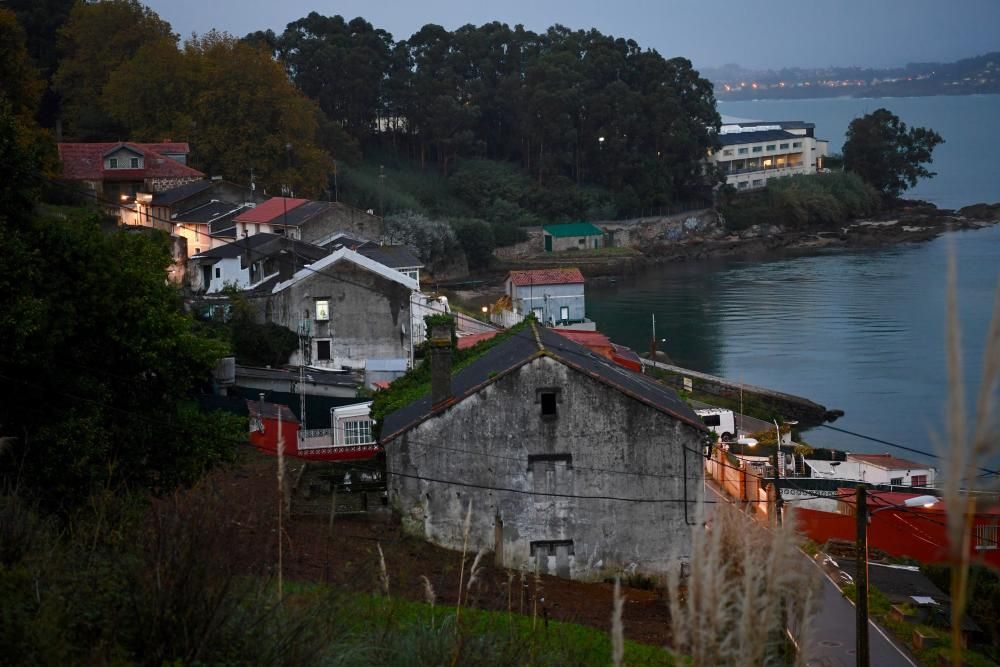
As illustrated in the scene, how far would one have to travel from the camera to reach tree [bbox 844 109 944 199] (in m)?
71.1

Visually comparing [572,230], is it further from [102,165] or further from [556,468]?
[556,468]

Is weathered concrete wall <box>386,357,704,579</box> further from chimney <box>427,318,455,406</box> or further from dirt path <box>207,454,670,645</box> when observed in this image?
dirt path <box>207,454,670,645</box>

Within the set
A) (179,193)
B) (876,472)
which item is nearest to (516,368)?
(876,472)

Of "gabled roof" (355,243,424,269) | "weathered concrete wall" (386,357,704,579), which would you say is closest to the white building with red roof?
"gabled roof" (355,243,424,269)

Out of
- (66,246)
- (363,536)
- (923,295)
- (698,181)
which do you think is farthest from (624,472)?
(698,181)

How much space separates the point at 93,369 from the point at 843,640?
22.2ft

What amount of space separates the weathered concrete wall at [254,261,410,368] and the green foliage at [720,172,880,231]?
40.9 metres

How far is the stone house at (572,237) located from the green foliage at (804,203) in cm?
885

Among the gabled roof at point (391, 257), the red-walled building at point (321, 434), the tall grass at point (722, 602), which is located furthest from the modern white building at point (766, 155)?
the tall grass at point (722, 602)

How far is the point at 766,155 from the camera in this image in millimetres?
76188

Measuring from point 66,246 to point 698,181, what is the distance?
5710 cm

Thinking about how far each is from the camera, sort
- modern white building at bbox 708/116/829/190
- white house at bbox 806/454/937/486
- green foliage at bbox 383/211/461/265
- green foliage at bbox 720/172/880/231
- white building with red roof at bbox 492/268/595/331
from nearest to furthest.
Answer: white house at bbox 806/454/937/486
white building with red roof at bbox 492/268/595/331
green foliage at bbox 383/211/461/265
green foliage at bbox 720/172/880/231
modern white building at bbox 708/116/829/190

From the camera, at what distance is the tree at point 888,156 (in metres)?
71.1

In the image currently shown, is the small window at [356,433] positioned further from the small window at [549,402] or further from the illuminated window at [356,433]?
the small window at [549,402]
